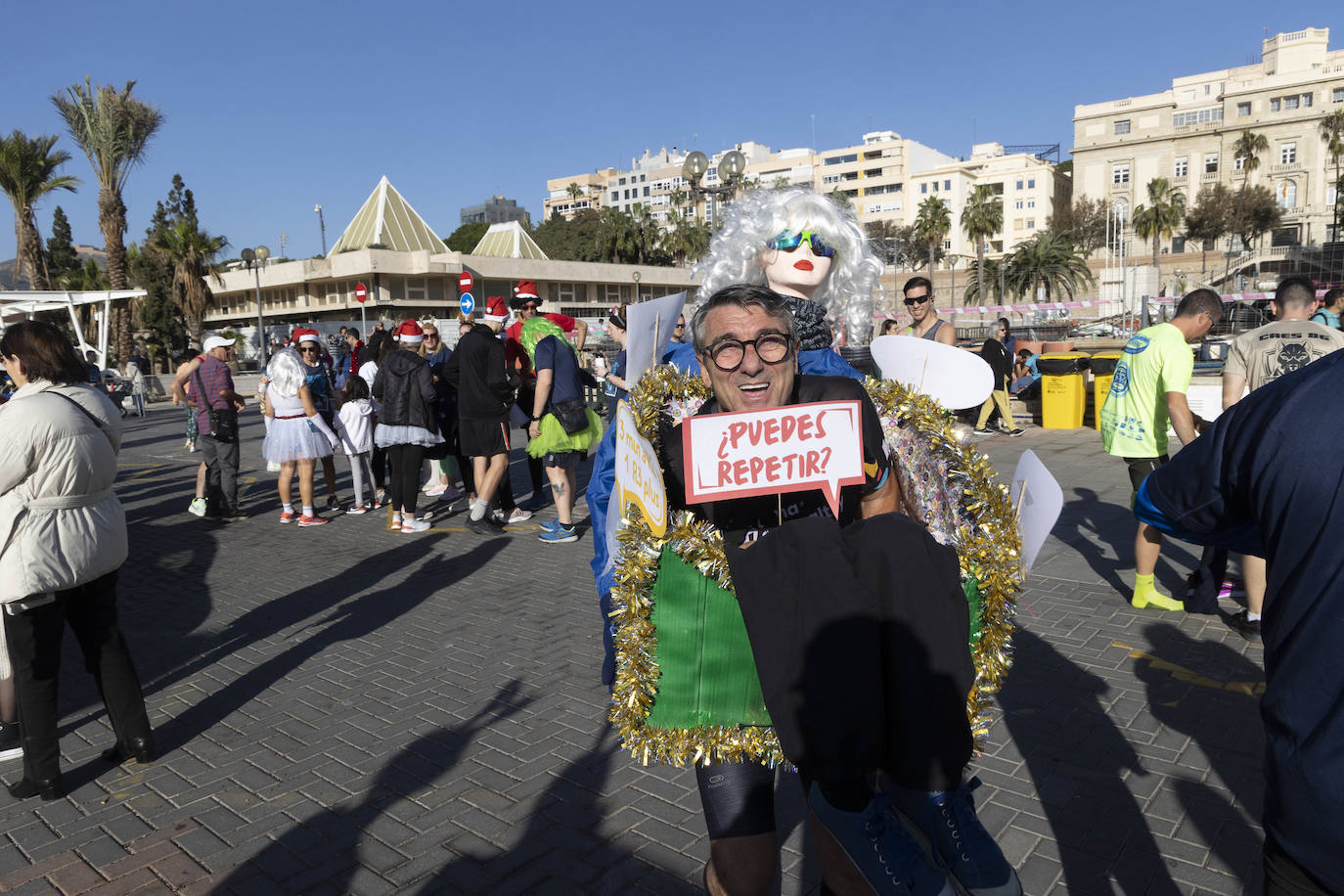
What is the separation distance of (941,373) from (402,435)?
690 cm

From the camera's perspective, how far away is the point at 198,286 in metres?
37.6

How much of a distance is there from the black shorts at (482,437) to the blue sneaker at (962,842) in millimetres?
6757

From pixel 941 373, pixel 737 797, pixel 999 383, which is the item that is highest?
pixel 941 373

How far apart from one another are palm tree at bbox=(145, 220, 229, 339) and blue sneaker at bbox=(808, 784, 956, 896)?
4023 centimetres

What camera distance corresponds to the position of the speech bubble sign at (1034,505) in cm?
207

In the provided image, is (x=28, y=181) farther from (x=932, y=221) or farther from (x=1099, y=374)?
(x=932, y=221)

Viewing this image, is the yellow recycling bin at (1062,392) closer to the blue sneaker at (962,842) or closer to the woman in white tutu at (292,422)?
the woman in white tutu at (292,422)

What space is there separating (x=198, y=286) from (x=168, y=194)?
2532 cm

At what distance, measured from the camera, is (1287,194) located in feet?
269

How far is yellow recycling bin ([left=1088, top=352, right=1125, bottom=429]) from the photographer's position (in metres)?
14.6

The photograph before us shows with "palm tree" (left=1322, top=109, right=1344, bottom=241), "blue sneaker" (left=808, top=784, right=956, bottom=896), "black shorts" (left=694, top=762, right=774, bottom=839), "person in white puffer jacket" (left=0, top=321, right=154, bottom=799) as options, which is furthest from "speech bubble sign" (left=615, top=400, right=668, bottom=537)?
"palm tree" (left=1322, top=109, right=1344, bottom=241)

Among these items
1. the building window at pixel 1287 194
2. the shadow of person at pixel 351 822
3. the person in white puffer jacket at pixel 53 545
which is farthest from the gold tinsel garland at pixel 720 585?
the building window at pixel 1287 194

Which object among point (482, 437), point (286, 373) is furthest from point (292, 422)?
point (482, 437)

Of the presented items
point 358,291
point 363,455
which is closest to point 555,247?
point 358,291
